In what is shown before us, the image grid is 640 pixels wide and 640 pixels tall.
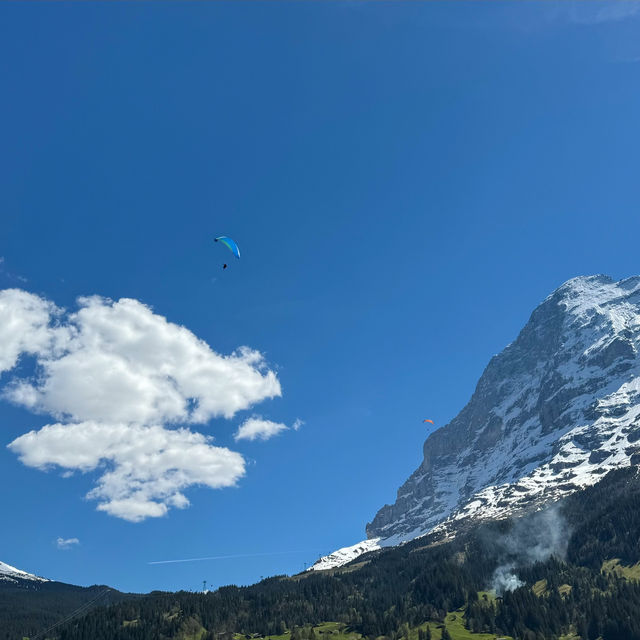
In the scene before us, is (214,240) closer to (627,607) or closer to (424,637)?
Answer: (424,637)

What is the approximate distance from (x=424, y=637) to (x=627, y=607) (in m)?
64.1

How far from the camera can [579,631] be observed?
599ft

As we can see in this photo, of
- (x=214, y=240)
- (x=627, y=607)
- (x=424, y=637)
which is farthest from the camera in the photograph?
(x=424, y=637)

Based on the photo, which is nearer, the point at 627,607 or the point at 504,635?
the point at 627,607

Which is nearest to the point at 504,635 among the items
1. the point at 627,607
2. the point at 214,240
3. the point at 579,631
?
the point at 579,631

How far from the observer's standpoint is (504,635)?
645ft

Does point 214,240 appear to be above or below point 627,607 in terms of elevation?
above

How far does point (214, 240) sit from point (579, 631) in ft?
532

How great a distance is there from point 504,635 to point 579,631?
2504 cm

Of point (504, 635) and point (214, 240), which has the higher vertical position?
point (214, 240)

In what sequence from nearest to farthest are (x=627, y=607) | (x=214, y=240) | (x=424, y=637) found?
(x=214, y=240), (x=627, y=607), (x=424, y=637)

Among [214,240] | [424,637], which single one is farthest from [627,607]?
[214,240]

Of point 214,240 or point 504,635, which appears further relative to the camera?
point 504,635

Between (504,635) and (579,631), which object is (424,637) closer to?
(504,635)
